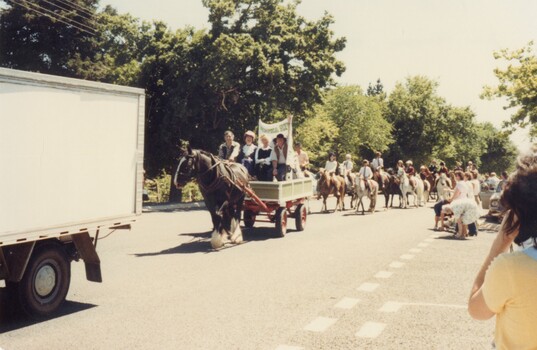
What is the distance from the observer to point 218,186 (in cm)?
1227

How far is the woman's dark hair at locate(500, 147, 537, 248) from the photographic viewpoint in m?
2.38

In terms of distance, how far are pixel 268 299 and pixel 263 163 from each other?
25.5 feet

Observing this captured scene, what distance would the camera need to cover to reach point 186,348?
560 cm

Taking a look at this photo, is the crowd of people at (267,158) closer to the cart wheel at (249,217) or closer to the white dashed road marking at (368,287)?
the cart wheel at (249,217)

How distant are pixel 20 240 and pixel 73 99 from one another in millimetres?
1912

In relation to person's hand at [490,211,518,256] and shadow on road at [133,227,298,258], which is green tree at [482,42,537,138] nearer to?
shadow on road at [133,227,298,258]

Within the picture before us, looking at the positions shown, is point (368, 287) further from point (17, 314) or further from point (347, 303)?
point (17, 314)

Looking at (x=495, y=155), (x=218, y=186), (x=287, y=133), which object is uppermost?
(x=495, y=155)

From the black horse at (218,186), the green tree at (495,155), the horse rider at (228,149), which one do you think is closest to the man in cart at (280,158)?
the horse rider at (228,149)

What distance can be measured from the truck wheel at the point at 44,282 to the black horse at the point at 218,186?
14.9ft

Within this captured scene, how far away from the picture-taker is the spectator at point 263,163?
1527 centimetres

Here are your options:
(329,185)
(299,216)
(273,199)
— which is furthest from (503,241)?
(329,185)

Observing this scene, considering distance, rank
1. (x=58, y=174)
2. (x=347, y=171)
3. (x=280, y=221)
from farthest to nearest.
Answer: (x=347, y=171), (x=280, y=221), (x=58, y=174)

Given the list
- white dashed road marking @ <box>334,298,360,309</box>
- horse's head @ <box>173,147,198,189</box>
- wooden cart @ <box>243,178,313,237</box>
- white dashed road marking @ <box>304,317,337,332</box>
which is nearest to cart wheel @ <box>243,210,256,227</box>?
wooden cart @ <box>243,178,313,237</box>
